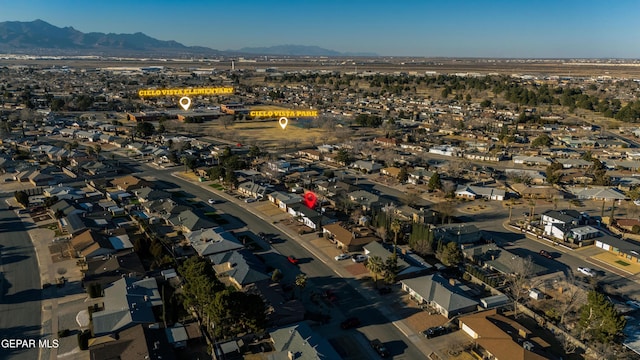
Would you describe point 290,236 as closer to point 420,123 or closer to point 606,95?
point 420,123

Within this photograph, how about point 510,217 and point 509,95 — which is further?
point 509,95

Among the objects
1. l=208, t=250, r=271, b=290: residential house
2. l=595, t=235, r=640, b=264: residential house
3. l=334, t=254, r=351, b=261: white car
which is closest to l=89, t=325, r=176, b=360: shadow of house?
l=208, t=250, r=271, b=290: residential house

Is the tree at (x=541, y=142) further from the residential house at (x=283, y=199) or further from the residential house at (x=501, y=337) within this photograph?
the residential house at (x=501, y=337)

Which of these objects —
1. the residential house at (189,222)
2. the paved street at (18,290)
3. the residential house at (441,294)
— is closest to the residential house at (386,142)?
the residential house at (189,222)

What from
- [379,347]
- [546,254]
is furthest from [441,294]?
[546,254]

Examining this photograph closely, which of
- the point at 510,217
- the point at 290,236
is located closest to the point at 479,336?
the point at 290,236

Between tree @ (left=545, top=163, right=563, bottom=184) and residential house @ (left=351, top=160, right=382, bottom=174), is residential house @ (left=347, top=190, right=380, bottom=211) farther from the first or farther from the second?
tree @ (left=545, top=163, right=563, bottom=184)
